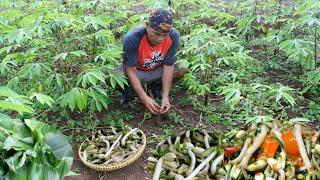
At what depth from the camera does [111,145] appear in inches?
112

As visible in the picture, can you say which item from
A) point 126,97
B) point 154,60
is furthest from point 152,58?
point 126,97

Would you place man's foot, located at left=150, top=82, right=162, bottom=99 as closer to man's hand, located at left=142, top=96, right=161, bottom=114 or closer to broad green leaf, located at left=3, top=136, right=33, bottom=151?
man's hand, located at left=142, top=96, right=161, bottom=114

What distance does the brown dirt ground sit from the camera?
268 centimetres

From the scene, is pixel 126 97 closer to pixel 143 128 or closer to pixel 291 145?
pixel 143 128

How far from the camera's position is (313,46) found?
3531 mm

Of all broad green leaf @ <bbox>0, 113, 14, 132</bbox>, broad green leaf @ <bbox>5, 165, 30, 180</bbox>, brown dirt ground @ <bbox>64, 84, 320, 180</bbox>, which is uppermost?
broad green leaf @ <bbox>0, 113, 14, 132</bbox>

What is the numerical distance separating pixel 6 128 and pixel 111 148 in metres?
1.27

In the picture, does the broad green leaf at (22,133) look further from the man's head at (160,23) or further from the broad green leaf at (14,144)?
the man's head at (160,23)

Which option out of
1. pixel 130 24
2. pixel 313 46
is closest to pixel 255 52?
pixel 313 46

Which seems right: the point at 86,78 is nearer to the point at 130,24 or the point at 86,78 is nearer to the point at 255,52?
the point at 130,24

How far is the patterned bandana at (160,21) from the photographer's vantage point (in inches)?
111

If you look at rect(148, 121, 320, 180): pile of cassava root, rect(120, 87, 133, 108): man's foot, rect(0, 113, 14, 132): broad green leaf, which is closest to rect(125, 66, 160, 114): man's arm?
rect(120, 87, 133, 108): man's foot

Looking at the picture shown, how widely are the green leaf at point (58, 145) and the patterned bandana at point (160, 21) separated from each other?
1.30m

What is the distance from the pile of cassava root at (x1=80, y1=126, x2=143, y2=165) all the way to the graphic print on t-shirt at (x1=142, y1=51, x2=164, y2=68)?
0.66 meters
